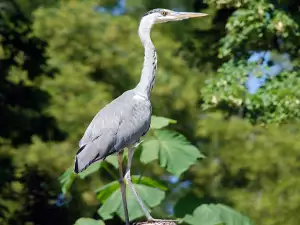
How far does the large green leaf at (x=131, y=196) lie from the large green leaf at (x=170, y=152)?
0.22 m

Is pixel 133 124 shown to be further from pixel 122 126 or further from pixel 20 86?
pixel 20 86

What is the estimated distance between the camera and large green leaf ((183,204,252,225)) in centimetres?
788

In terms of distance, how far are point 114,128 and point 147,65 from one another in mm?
678

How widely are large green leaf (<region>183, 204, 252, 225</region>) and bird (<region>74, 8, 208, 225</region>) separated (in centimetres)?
154

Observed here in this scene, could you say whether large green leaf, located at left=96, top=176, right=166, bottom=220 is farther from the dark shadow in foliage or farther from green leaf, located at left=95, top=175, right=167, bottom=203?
the dark shadow in foliage

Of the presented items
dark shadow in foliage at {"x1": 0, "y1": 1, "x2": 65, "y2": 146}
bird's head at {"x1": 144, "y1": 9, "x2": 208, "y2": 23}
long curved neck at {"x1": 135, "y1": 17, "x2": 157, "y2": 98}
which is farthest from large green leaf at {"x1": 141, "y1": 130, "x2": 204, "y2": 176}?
dark shadow in foliage at {"x1": 0, "y1": 1, "x2": 65, "y2": 146}

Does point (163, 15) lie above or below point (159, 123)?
above

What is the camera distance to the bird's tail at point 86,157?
5.84 m

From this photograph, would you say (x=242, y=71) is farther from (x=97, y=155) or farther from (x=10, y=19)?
(x=10, y=19)

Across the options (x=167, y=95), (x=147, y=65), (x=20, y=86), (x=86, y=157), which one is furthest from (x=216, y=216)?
(x=167, y=95)

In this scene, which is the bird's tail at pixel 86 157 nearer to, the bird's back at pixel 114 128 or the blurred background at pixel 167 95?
the bird's back at pixel 114 128

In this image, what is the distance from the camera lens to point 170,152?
314 inches

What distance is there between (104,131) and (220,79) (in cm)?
383

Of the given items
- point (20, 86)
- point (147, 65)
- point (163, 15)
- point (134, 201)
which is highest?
point (163, 15)
